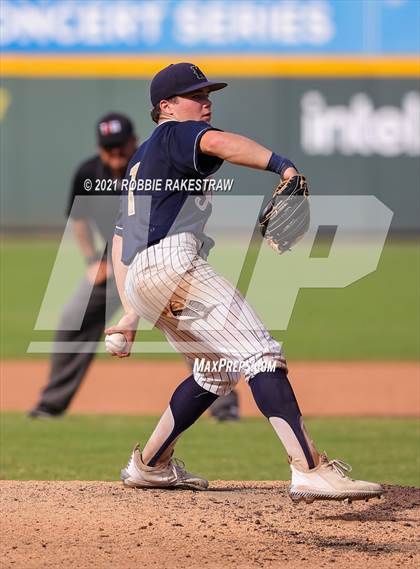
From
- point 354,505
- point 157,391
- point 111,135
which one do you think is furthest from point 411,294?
point 354,505

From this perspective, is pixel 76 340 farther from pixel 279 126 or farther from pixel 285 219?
pixel 279 126

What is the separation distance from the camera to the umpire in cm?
836

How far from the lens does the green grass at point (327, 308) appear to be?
12.2 metres

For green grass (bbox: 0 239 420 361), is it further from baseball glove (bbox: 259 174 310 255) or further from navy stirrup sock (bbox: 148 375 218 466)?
baseball glove (bbox: 259 174 310 255)

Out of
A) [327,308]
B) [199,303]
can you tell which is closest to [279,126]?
[327,308]

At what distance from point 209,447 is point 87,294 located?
5.41ft

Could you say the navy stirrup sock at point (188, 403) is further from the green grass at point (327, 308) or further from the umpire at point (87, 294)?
the green grass at point (327, 308)

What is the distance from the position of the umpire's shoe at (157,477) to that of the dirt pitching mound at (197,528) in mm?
55

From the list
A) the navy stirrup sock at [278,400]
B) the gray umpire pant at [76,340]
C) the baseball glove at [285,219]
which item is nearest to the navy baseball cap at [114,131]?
the gray umpire pant at [76,340]

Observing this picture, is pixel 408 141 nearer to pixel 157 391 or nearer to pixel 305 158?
pixel 305 158

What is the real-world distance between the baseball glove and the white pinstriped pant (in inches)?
11.2

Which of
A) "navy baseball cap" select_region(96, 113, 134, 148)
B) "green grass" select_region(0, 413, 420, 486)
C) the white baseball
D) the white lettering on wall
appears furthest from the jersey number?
the white lettering on wall

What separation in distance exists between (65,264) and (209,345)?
14332mm

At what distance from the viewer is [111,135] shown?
8000 mm
